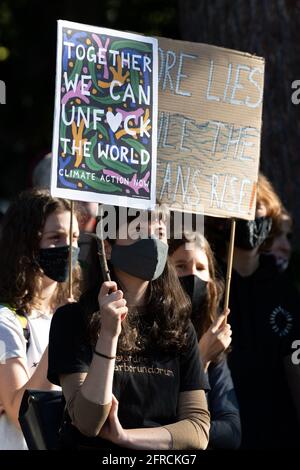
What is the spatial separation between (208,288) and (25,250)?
2.73 ft

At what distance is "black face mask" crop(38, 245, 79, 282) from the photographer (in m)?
4.65

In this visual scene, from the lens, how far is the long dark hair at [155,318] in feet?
12.8

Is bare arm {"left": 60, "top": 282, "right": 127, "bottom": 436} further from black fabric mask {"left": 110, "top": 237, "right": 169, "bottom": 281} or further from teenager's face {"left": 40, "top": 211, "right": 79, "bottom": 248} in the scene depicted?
teenager's face {"left": 40, "top": 211, "right": 79, "bottom": 248}

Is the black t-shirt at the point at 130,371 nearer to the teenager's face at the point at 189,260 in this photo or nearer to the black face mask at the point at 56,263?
the black face mask at the point at 56,263

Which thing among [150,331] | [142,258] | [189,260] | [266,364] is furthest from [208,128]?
[266,364]

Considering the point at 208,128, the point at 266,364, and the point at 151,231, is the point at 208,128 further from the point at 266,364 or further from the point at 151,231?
the point at 266,364

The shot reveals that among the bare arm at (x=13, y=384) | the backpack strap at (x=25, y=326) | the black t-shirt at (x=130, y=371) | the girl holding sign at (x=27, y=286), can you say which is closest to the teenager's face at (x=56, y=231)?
the girl holding sign at (x=27, y=286)

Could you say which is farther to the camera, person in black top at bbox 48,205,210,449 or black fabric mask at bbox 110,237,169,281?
black fabric mask at bbox 110,237,169,281

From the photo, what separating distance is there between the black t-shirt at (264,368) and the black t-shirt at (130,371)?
125 cm

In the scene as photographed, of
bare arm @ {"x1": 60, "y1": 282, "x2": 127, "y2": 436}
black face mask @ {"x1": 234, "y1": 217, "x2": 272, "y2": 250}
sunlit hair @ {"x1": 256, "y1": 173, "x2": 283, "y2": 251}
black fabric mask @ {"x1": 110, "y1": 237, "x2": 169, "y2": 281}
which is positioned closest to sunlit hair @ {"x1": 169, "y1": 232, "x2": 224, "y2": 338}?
black face mask @ {"x1": 234, "y1": 217, "x2": 272, "y2": 250}

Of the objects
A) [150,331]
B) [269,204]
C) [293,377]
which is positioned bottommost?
[293,377]

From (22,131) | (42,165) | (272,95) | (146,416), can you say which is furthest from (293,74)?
(22,131)

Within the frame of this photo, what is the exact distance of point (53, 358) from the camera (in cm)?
383

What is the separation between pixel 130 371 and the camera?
12.7 ft
